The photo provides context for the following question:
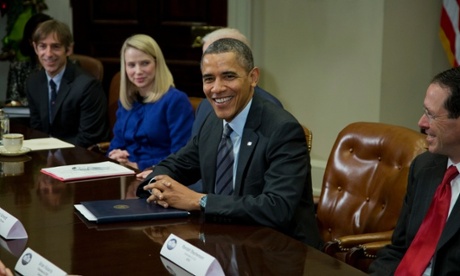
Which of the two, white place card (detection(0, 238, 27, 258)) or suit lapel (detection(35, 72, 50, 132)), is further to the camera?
suit lapel (detection(35, 72, 50, 132))

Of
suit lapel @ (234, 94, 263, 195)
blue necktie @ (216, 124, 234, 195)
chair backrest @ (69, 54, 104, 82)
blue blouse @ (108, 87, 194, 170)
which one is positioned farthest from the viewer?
chair backrest @ (69, 54, 104, 82)

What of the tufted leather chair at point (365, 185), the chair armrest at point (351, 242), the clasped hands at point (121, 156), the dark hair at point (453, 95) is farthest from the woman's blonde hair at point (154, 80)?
the dark hair at point (453, 95)

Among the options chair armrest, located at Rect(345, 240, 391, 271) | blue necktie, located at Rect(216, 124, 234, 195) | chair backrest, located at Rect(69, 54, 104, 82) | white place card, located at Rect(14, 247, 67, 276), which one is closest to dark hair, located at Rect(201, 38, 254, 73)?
Result: blue necktie, located at Rect(216, 124, 234, 195)

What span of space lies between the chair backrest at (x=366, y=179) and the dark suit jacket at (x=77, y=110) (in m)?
2.04

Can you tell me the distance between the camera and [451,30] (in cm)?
518

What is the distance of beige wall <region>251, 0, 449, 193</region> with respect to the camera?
5277 mm

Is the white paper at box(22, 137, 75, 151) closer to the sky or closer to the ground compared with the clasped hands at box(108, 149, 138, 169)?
closer to the sky

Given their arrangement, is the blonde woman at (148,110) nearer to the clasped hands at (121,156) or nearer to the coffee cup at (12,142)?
the clasped hands at (121,156)

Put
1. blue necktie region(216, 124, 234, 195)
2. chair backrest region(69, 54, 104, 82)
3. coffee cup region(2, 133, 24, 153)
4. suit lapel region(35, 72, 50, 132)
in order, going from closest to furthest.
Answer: blue necktie region(216, 124, 234, 195) < coffee cup region(2, 133, 24, 153) < suit lapel region(35, 72, 50, 132) < chair backrest region(69, 54, 104, 82)

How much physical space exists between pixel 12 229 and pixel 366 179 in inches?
59.8

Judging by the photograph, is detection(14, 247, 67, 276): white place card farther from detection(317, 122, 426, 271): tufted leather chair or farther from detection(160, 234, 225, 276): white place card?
detection(317, 122, 426, 271): tufted leather chair

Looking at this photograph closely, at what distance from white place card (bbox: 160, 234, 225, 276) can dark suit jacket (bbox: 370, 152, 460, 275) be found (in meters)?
0.73

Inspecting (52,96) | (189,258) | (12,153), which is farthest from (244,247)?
(52,96)

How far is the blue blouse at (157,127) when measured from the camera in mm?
4398
